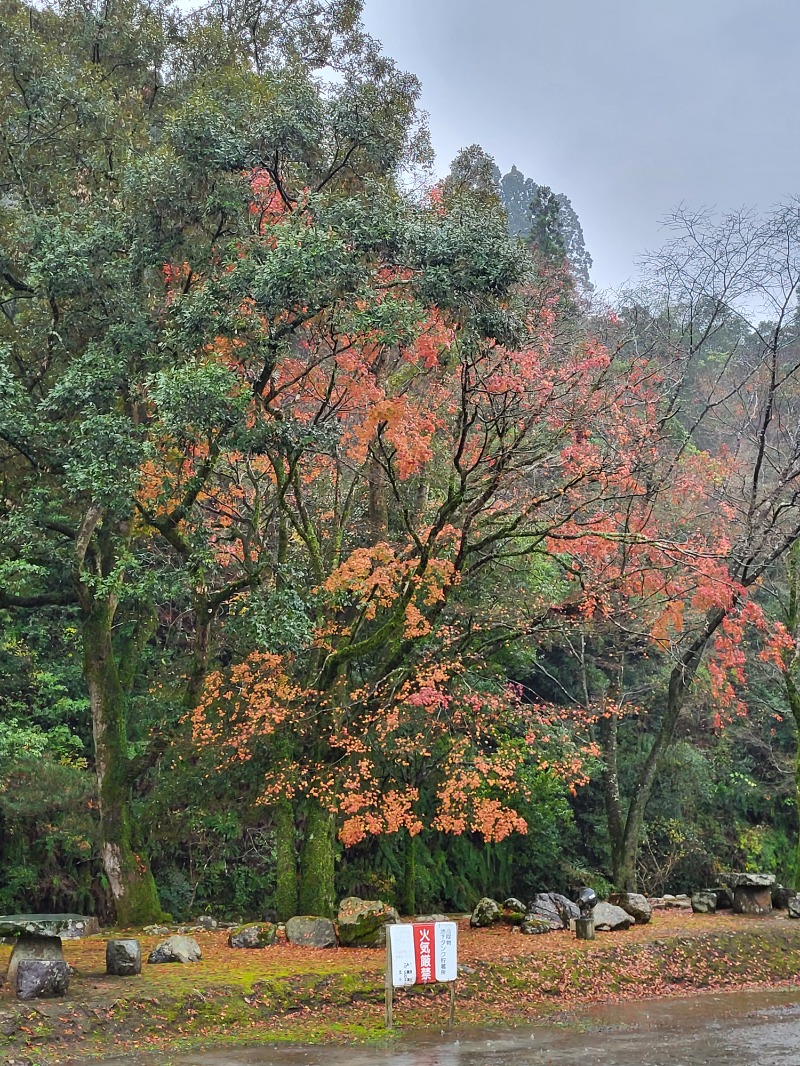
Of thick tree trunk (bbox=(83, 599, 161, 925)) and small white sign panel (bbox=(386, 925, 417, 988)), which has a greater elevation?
thick tree trunk (bbox=(83, 599, 161, 925))

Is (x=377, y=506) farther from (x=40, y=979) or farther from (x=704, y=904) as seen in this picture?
(x=704, y=904)

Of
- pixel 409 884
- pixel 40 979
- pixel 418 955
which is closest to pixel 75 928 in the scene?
pixel 40 979

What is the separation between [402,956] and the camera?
9188 mm

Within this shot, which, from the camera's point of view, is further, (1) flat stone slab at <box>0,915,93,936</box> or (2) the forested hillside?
(2) the forested hillside

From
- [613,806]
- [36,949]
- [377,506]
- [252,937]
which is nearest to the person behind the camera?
[36,949]

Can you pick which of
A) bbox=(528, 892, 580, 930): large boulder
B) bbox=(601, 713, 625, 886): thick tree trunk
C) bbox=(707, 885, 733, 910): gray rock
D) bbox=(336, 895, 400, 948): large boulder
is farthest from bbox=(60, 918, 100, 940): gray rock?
bbox=(707, 885, 733, 910): gray rock

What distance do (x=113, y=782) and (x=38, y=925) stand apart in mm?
4243

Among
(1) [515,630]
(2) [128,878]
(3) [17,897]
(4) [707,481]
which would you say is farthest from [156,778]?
(4) [707,481]

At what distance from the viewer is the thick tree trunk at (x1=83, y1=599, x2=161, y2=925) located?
43.7 feet

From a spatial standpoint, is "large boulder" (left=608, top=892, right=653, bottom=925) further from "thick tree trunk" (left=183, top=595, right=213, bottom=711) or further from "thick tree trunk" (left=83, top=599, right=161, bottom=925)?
"thick tree trunk" (left=183, top=595, right=213, bottom=711)

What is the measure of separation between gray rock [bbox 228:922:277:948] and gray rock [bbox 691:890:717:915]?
8.58 meters

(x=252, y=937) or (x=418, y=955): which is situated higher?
(x=418, y=955)

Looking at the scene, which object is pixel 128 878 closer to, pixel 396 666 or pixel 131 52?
pixel 396 666

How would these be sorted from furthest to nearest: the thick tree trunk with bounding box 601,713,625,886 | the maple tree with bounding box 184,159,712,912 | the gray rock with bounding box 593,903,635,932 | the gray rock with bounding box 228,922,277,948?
1. the thick tree trunk with bounding box 601,713,625,886
2. the gray rock with bounding box 593,903,635,932
3. the gray rock with bounding box 228,922,277,948
4. the maple tree with bounding box 184,159,712,912
